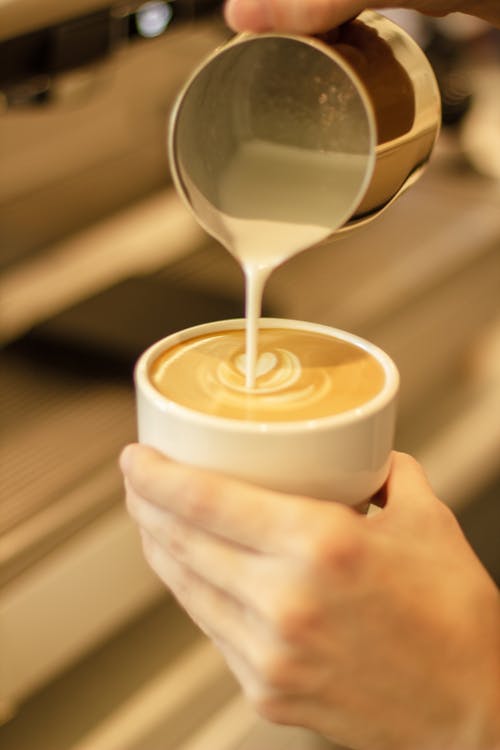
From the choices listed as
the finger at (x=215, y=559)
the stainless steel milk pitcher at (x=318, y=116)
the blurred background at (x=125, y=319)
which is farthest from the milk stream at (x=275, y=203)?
the blurred background at (x=125, y=319)

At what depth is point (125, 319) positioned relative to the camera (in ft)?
3.37

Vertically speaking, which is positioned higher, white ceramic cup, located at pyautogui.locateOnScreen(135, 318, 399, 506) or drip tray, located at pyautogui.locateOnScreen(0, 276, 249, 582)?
white ceramic cup, located at pyautogui.locateOnScreen(135, 318, 399, 506)

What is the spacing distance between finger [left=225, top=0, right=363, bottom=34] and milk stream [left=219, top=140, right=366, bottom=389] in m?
0.07

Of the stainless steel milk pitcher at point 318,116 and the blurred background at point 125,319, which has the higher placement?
the stainless steel milk pitcher at point 318,116

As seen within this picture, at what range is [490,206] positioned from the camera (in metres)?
1.45

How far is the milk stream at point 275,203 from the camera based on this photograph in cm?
57

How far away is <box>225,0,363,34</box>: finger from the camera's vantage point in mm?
520

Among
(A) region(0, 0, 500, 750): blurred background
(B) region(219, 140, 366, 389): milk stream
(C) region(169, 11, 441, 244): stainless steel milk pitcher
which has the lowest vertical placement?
(A) region(0, 0, 500, 750): blurred background

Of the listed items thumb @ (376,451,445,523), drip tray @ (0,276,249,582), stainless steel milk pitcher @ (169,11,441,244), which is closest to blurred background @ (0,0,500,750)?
drip tray @ (0,276,249,582)

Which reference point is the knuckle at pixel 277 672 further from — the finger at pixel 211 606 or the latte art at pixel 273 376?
the latte art at pixel 273 376

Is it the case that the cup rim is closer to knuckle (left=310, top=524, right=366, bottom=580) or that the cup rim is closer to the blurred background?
knuckle (left=310, top=524, right=366, bottom=580)

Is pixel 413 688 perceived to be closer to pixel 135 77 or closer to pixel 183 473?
pixel 183 473

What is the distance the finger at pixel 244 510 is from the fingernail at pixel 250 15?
234 mm

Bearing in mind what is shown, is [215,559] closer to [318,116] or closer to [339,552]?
[339,552]
